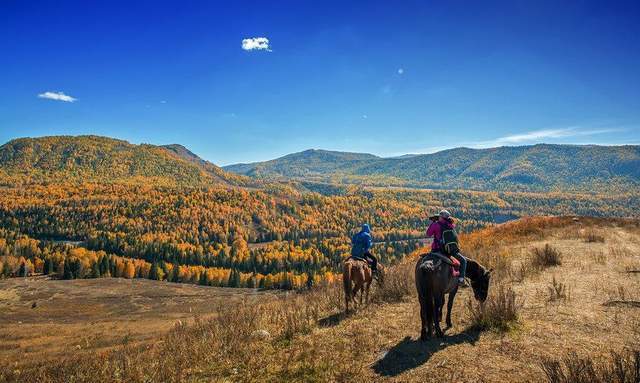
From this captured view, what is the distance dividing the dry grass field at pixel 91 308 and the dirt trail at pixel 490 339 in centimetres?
5711

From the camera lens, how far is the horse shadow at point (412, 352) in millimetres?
8555

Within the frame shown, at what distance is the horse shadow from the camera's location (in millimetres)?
8555

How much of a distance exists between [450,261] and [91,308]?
12283 cm

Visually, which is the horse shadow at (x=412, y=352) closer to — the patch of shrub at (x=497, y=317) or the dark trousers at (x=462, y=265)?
the patch of shrub at (x=497, y=317)

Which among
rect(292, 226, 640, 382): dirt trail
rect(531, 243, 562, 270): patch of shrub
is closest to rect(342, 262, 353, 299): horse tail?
rect(292, 226, 640, 382): dirt trail

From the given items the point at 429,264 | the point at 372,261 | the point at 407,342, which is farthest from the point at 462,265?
the point at 372,261

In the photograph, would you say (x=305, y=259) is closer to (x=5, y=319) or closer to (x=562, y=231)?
(x=5, y=319)

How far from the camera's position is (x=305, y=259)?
15800 centimetres

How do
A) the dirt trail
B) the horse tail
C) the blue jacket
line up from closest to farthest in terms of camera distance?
the dirt trail → the horse tail → the blue jacket

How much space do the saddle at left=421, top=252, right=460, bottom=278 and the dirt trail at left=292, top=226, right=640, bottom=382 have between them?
60.6 inches

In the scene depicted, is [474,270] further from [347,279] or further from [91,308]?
[91,308]

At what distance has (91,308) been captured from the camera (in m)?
108

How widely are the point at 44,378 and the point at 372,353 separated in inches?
300

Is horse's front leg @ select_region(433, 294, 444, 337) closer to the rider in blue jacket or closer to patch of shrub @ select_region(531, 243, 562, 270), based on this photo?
the rider in blue jacket
